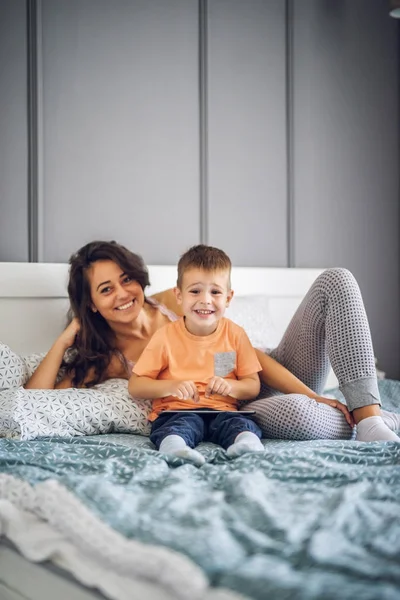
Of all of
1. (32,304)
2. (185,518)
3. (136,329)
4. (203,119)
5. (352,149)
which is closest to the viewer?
(185,518)

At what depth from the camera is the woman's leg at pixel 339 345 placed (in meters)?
1.89

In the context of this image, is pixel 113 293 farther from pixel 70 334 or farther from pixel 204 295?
pixel 204 295

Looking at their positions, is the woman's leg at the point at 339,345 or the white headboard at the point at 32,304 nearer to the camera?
the woman's leg at the point at 339,345

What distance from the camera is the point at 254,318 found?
276cm

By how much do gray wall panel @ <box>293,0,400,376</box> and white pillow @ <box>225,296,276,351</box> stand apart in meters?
0.67

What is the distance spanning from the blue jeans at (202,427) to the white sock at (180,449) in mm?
65

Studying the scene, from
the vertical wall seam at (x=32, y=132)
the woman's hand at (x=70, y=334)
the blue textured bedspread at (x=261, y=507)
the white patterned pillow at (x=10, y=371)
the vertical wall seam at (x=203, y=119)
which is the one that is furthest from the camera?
the vertical wall seam at (x=203, y=119)

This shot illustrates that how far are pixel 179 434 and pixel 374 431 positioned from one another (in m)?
0.48

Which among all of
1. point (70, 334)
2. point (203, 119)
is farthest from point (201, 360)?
point (203, 119)

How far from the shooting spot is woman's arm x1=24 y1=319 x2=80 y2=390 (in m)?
2.15

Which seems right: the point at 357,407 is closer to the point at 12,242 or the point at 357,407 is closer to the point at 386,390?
the point at 386,390

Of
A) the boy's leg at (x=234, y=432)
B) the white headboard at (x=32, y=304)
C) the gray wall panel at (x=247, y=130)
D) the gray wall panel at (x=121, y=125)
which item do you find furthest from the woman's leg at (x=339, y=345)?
the gray wall panel at (x=247, y=130)

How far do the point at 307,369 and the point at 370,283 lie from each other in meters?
1.70

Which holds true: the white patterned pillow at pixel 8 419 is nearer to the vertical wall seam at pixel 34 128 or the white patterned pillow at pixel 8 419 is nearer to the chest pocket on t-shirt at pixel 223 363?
the chest pocket on t-shirt at pixel 223 363
